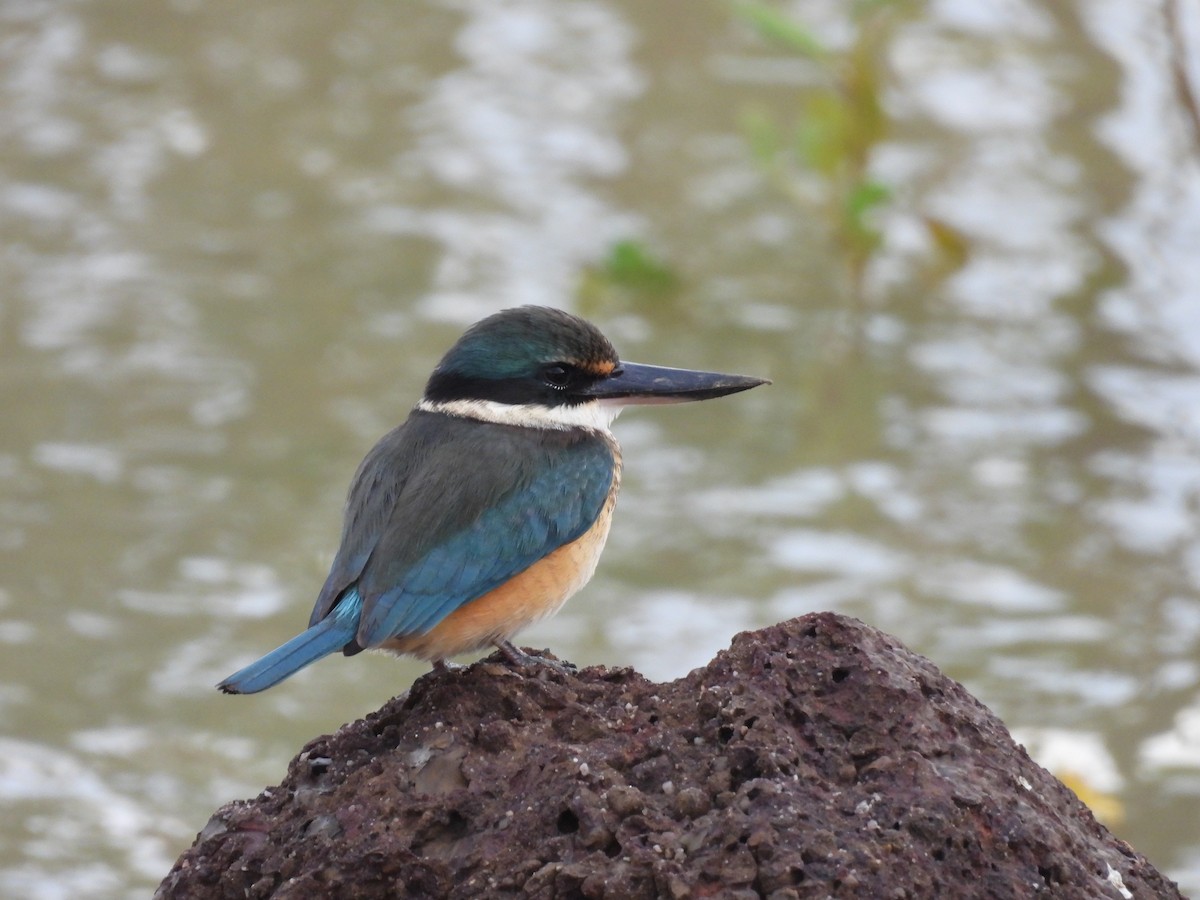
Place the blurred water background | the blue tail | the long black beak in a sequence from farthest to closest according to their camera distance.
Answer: the blurred water background → the long black beak → the blue tail

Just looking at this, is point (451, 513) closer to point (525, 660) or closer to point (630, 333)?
point (525, 660)

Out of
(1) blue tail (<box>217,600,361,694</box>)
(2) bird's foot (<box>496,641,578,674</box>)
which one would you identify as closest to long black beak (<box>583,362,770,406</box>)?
(2) bird's foot (<box>496,641,578,674</box>)

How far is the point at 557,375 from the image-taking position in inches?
173

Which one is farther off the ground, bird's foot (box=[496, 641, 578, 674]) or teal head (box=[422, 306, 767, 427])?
teal head (box=[422, 306, 767, 427])

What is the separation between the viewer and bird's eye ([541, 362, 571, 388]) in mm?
4387

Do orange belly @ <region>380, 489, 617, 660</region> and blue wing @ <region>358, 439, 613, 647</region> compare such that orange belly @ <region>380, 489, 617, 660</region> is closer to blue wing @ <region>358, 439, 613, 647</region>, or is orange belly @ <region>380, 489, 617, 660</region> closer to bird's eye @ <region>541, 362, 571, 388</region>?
blue wing @ <region>358, 439, 613, 647</region>

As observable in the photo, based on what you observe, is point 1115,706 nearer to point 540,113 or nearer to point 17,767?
point 17,767

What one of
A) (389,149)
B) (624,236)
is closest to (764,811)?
(624,236)

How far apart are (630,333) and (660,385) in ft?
16.2

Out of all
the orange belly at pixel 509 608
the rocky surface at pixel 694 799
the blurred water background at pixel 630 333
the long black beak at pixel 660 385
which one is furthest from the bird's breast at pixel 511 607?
the blurred water background at pixel 630 333

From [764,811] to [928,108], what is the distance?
29.2 ft

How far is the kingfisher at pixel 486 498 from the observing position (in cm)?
382

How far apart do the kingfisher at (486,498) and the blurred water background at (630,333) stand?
2.72 m

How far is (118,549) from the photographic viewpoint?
779 cm
